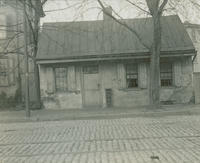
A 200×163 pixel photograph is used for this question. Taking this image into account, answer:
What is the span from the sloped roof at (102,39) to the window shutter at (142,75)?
108 cm

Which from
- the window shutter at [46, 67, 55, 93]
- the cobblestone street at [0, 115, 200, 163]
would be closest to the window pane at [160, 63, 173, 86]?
the window shutter at [46, 67, 55, 93]

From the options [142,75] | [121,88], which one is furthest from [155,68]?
[121,88]

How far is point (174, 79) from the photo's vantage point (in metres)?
19.7

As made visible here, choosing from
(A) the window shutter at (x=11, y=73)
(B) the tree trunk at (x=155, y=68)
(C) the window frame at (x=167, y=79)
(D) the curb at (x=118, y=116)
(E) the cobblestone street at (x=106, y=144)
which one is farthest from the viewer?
(A) the window shutter at (x=11, y=73)

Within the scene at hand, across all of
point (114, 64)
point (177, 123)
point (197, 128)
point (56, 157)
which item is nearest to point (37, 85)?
point (114, 64)

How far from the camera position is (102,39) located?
67.8 feet

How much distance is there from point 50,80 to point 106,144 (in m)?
12.1

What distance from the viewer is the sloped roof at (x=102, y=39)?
63.3 ft

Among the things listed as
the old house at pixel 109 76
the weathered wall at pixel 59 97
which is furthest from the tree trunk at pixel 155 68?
the weathered wall at pixel 59 97

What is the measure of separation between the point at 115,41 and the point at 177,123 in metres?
9.56

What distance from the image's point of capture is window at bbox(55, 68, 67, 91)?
2005cm

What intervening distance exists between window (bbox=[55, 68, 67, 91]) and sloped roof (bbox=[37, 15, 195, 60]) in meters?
1.21

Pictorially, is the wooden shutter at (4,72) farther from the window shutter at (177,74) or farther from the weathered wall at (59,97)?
the window shutter at (177,74)

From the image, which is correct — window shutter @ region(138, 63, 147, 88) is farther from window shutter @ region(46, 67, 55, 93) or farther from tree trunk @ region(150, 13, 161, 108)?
window shutter @ region(46, 67, 55, 93)
